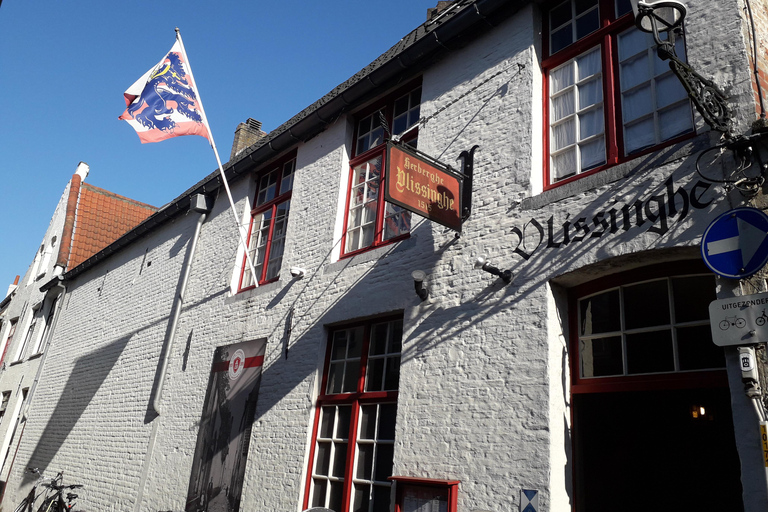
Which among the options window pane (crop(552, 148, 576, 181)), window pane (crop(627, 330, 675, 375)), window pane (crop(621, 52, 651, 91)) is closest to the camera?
window pane (crop(627, 330, 675, 375))

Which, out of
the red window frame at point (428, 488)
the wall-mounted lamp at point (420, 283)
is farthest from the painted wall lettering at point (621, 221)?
the red window frame at point (428, 488)

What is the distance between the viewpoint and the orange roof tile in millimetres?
19031

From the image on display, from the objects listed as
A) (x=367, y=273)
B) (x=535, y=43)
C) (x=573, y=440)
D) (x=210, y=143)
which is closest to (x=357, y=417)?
(x=367, y=273)

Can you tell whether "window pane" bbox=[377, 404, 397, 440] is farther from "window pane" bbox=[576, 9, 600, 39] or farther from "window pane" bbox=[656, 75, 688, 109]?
"window pane" bbox=[576, 9, 600, 39]

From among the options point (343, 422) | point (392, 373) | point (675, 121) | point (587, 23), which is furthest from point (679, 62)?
point (343, 422)

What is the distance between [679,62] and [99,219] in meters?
19.8

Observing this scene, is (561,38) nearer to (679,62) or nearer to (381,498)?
(679,62)

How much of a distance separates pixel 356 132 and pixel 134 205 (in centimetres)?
1526

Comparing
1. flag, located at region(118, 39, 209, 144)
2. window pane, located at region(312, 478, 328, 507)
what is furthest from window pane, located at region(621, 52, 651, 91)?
flag, located at region(118, 39, 209, 144)

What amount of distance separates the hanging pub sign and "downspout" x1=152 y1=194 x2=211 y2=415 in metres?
6.74

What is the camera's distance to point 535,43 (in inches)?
258

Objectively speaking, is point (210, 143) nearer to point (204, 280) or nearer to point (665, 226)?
point (204, 280)

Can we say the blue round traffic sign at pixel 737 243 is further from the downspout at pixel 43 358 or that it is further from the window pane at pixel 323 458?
the downspout at pixel 43 358

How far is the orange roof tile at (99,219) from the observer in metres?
19.0
